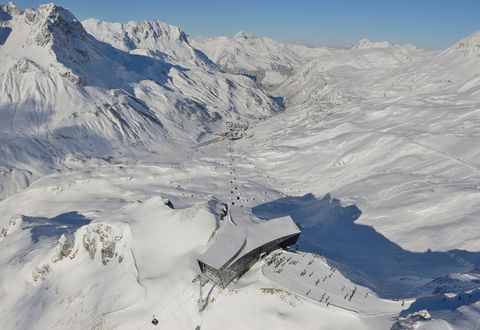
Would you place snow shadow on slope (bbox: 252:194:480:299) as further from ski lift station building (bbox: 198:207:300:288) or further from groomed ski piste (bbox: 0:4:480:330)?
ski lift station building (bbox: 198:207:300:288)

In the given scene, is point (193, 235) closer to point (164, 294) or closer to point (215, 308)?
point (164, 294)

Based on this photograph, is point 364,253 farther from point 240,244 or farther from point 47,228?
point 47,228

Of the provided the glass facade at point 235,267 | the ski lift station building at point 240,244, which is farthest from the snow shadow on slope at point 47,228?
the glass facade at point 235,267

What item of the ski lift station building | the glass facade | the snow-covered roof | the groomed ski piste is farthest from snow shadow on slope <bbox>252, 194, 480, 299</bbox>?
the glass facade

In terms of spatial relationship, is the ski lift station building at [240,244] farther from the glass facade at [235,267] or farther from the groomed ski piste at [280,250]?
the groomed ski piste at [280,250]

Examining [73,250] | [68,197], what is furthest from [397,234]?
[68,197]

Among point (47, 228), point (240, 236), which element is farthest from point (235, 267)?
point (47, 228)

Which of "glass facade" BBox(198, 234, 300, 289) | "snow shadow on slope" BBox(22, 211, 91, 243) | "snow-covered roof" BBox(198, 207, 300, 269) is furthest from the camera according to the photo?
"snow shadow on slope" BBox(22, 211, 91, 243)
